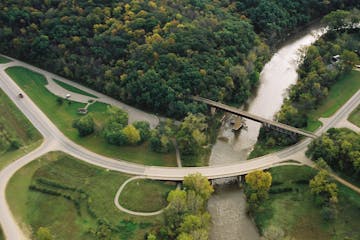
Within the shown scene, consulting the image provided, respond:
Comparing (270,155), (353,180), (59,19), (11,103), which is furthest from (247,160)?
(59,19)

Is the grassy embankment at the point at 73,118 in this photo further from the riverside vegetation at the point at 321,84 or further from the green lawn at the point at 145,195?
the riverside vegetation at the point at 321,84

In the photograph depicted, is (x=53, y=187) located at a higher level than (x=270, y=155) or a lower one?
lower

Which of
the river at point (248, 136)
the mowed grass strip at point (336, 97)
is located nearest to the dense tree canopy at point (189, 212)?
the river at point (248, 136)

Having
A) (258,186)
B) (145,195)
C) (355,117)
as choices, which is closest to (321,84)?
(355,117)

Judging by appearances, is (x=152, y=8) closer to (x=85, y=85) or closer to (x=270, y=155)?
(x=85, y=85)

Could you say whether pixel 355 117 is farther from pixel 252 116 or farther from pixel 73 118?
pixel 73 118

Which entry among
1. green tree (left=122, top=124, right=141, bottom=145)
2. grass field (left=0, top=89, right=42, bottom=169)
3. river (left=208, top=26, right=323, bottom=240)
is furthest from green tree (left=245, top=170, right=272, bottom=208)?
grass field (left=0, top=89, right=42, bottom=169)
